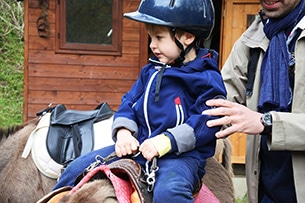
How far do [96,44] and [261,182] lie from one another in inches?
166

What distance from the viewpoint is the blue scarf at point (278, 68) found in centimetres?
225

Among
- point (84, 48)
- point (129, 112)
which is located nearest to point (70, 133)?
point (129, 112)

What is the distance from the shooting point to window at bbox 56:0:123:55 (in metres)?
6.21

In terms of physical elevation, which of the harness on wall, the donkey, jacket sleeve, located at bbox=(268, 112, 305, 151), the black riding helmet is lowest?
the donkey

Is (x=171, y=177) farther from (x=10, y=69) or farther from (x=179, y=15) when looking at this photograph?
(x=10, y=69)

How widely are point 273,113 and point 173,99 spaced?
446 millimetres

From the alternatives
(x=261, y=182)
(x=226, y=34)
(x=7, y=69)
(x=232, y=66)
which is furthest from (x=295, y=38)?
(x=7, y=69)

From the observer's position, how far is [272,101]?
2.26 metres

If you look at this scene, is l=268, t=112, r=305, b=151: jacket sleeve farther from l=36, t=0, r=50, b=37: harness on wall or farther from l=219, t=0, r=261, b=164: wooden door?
l=36, t=0, r=50, b=37: harness on wall

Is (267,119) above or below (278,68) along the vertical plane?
below

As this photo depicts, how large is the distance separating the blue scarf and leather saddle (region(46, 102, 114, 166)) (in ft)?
4.70

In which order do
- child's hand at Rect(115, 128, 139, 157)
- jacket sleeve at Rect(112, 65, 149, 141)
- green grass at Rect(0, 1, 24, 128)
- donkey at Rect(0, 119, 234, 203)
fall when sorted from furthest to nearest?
green grass at Rect(0, 1, 24, 128) < donkey at Rect(0, 119, 234, 203) < jacket sleeve at Rect(112, 65, 149, 141) < child's hand at Rect(115, 128, 139, 157)

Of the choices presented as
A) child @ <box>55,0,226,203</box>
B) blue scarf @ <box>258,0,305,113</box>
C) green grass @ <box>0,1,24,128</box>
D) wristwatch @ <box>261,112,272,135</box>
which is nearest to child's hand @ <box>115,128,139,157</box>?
child @ <box>55,0,226,203</box>

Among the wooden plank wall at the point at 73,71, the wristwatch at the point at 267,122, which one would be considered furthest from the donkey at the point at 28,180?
the wooden plank wall at the point at 73,71
